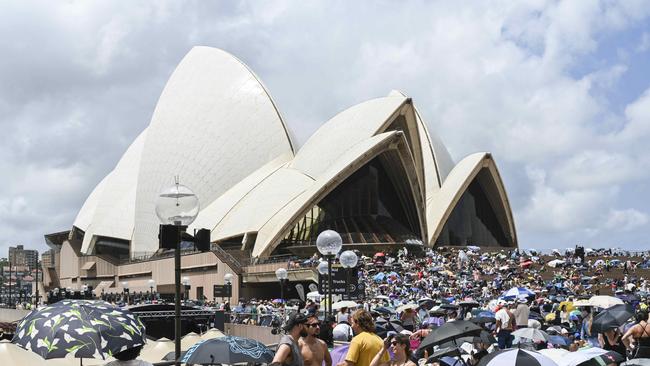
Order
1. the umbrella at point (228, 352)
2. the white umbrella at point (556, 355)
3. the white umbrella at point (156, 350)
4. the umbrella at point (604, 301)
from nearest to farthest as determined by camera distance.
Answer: the umbrella at point (228, 352), the white umbrella at point (556, 355), the white umbrella at point (156, 350), the umbrella at point (604, 301)

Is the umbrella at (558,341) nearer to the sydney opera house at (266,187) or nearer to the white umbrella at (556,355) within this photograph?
the white umbrella at (556,355)

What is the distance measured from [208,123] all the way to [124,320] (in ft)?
135

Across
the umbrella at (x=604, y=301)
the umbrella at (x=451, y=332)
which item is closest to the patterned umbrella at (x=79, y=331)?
the umbrella at (x=451, y=332)

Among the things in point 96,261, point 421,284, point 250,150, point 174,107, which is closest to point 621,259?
point 421,284

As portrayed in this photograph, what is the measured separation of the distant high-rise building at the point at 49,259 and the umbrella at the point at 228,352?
6615cm

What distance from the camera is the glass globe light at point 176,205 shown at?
6.98 meters

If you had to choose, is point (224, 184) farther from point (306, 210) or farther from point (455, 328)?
point (455, 328)

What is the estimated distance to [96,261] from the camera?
53719 mm

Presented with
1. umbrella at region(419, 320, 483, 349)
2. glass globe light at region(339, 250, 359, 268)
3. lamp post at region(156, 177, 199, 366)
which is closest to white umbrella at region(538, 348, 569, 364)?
umbrella at region(419, 320, 483, 349)

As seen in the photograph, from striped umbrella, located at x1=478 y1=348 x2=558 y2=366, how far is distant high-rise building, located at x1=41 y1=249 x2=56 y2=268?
6785 centimetres

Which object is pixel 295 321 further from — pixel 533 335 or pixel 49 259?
pixel 49 259

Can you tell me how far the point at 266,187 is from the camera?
138 feet

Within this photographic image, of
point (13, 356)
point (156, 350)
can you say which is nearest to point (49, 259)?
Result: point (156, 350)

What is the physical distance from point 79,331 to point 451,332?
9.38 feet
